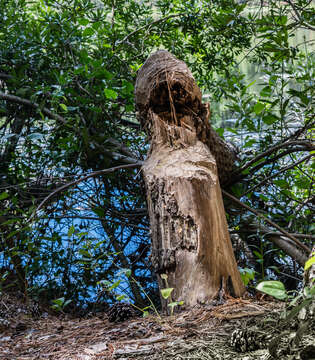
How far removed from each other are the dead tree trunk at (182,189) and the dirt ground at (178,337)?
8.0 inches

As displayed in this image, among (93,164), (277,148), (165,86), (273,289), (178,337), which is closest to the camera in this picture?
(273,289)

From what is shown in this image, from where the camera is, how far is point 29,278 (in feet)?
10.7

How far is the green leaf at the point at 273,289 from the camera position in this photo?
777 mm

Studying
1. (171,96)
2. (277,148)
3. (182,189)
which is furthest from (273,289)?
(277,148)

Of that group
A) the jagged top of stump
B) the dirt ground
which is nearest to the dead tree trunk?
the jagged top of stump

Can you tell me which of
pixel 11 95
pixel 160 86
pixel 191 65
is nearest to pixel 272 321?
pixel 160 86

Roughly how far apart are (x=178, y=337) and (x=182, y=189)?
33.9 inches

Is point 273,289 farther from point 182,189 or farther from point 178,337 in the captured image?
point 182,189

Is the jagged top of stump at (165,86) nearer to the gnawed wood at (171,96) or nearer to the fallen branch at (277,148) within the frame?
the gnawed wood at (171,96)

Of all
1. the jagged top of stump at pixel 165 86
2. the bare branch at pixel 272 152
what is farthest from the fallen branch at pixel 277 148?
the jagged top of stump at pixel 165 86

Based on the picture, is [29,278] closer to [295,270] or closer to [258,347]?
[295,270]

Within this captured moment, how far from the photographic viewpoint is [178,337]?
133 cm

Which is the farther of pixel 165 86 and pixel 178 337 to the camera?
pixel 165 86

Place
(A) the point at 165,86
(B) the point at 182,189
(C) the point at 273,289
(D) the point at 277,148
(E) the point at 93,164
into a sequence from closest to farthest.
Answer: (C) the point at 273,289 < (B) the point at 182,189 < (A) the point at 165,86 < (D) the point at 277,148 < (E) the point at 93,164
